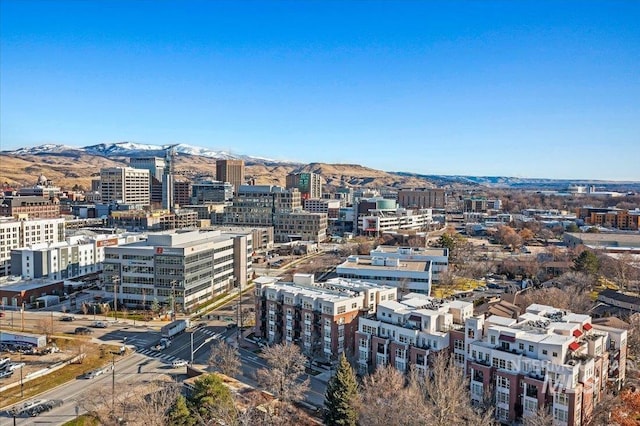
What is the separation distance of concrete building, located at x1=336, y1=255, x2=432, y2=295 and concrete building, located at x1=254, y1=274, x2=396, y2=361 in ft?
23.6

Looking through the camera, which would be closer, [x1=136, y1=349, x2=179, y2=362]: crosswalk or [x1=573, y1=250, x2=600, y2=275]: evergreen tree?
[x1=136, y1=349, x2=179, y2=362]: crosswalk

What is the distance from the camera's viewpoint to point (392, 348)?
20.6 meters

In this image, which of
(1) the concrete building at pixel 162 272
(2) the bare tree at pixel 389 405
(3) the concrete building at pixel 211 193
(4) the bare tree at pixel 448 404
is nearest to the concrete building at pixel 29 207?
(3) the concrete building at pixel 211 193

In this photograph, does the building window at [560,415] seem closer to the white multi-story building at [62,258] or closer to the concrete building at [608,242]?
the white multi-story building at [62,258]

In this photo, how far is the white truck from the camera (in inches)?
1037

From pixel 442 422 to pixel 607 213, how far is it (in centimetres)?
7586

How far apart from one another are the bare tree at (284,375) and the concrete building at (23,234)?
27632 millimetres

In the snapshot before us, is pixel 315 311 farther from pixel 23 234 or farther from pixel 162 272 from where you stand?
pixel 23 234

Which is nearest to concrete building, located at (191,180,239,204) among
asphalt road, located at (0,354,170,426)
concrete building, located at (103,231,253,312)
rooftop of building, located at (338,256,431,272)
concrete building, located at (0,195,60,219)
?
concrete building, located at (0,195,60,219)

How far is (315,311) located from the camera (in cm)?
2362

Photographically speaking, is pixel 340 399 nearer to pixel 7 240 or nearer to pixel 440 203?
pixel 7 240

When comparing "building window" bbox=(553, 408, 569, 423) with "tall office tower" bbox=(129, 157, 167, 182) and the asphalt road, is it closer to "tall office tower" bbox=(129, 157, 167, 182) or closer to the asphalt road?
the asphalt road

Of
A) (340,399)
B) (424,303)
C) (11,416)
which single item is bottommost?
(11,416)

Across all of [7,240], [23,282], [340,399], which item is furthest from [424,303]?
[7,240]
